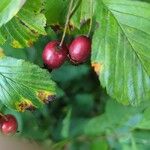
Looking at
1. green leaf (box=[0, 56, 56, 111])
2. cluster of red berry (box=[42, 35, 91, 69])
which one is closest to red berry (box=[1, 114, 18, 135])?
green leaf (box=[0, 56, 56, 111])

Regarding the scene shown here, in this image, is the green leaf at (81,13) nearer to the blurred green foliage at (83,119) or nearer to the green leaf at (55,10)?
the green leaf at (55,10)

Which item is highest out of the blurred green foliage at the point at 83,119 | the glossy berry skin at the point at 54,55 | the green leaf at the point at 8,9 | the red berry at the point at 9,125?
the green leaf at the point at 8,9

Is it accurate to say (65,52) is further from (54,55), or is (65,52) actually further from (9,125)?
(9,125)

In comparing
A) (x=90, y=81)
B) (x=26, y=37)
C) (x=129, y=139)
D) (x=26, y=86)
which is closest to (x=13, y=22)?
(x=26, y=37)

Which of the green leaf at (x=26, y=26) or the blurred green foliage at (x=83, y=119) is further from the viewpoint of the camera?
the blurred green foliage at (x=83, y=119)

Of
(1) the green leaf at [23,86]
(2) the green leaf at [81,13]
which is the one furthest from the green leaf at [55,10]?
(1) the green leaf at [23,86]

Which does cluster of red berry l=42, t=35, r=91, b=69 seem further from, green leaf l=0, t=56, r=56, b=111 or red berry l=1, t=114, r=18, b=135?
red berry l=1, t=114, r=18, b=135

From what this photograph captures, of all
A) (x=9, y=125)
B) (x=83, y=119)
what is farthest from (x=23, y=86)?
(x=83, y=119)

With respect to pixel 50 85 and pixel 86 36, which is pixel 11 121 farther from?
pixel 86 36
